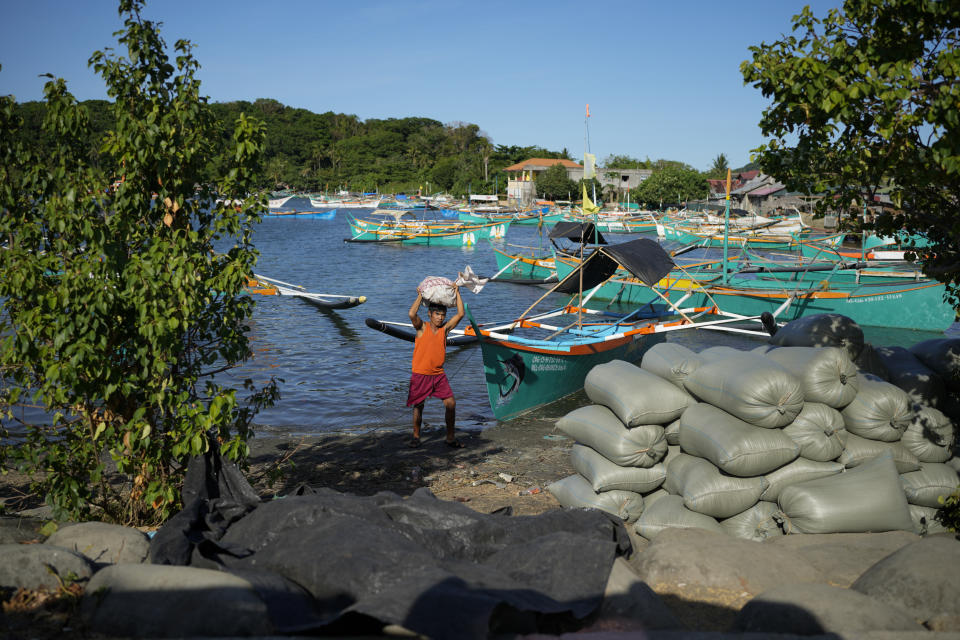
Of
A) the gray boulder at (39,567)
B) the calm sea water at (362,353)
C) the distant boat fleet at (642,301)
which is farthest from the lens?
the calm sea water at (362,353)

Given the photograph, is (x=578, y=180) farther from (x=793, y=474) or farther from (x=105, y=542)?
(x=105, y=542)

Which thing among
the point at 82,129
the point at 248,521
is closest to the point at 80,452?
the point at 248,521

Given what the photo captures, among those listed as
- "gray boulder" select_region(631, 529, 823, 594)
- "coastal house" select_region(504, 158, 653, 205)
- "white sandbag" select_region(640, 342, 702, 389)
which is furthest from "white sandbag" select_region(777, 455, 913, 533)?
"coastal house" select_region(504, 158, 653, 205)

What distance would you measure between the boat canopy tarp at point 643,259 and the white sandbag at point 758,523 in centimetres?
632

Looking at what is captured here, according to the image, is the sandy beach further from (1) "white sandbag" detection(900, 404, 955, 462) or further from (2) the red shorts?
(1) "white sandbag" detection(900, 404, 955, 462)

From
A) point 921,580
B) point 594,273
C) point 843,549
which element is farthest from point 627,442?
point 594,273

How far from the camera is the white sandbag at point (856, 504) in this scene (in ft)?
15.2

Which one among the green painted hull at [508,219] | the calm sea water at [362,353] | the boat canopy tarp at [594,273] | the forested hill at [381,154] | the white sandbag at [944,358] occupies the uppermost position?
the forested hill at [381,154]

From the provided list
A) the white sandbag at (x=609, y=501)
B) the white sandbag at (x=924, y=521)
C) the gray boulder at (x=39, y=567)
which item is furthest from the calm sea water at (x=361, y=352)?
the gray boulder at (x=39, y=567)

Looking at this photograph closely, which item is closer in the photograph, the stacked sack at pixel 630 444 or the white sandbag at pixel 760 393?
the white sandbag at pixel 760 393

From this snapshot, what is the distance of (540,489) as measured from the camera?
260 inches

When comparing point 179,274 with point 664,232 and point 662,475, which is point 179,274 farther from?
point 664,232

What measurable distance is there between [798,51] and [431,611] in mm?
4153

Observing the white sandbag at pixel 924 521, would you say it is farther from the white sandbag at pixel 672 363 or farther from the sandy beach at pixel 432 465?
the sandy beach at pixel 432 465
